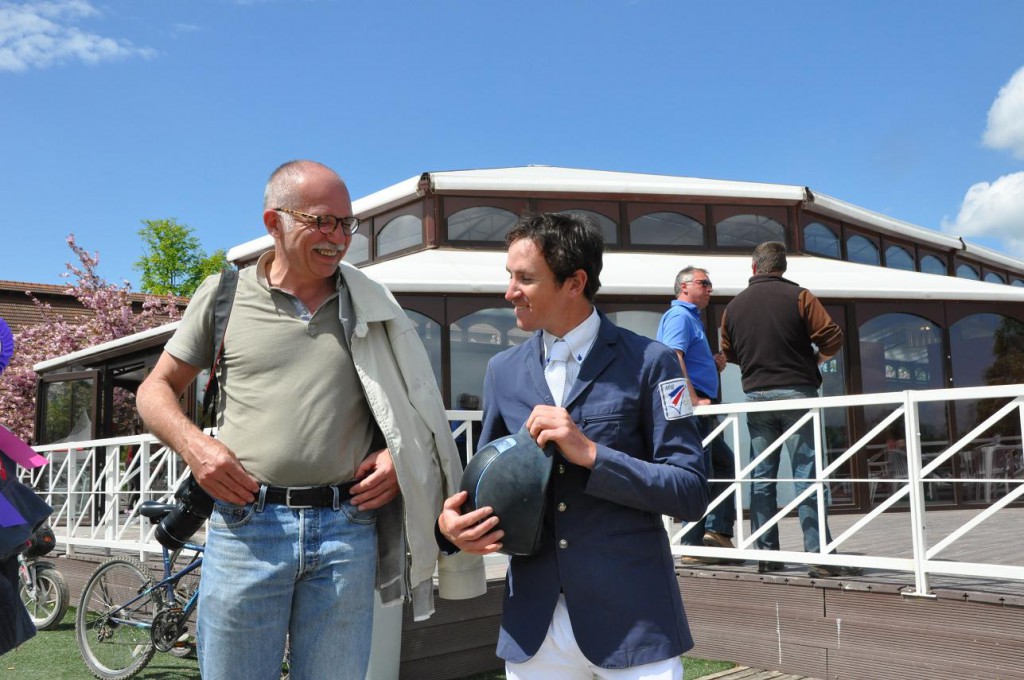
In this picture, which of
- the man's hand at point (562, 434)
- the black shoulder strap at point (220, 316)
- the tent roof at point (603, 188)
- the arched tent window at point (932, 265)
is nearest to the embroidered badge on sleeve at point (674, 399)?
the man's hand at point (562, 434)

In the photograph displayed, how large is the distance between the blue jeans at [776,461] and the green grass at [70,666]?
83cm

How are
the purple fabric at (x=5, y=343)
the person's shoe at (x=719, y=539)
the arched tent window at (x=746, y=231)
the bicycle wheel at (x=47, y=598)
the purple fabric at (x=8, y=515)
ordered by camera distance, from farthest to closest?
the arched tent window at (x=746, y=231) → the bicycle wheel at (x=47, y=598) → the person's shoe at (x=719, y=539) → the purple fabric at (x=5, y=343) → the purple fabric at (x=8, y=515)

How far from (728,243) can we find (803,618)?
8.45 m

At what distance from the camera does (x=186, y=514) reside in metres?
2.41

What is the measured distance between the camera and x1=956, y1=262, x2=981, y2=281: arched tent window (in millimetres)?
16281

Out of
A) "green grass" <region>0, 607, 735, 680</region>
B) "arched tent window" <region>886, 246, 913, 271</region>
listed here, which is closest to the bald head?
"green grass" <region>0, 607, 735, 680</region>

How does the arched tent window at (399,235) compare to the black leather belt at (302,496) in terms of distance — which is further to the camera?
the arched tent window at (399,235)

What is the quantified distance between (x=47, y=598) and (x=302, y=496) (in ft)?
19.7

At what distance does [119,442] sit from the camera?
7.22 metres

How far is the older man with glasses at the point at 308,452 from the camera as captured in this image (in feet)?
7.03

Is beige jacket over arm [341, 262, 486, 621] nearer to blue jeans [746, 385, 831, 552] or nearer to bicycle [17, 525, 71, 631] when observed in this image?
blue jeans [746, 385, 831, 552]

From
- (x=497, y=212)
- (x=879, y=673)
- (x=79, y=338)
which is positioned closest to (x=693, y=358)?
(x=879, y=673)

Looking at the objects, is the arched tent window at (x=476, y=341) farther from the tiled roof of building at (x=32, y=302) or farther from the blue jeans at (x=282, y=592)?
the tiled roof of building at (x=32, y=302)

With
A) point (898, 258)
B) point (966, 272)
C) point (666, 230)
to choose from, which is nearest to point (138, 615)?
point (666, 230)
